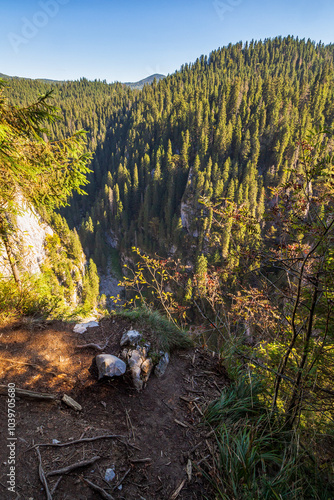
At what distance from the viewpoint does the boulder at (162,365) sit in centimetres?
368

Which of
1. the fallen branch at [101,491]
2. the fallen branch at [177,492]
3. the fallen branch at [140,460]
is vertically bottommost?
the fallen branch at [177,492]

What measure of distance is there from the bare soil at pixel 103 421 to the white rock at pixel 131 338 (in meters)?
0.18

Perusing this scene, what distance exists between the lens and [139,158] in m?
73.9

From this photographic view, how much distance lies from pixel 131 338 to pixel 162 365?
2.31 feet

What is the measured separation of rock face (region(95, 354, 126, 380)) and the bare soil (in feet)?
0.39

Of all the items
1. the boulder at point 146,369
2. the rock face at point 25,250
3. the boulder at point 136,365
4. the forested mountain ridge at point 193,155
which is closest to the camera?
the boulder at point 136,365

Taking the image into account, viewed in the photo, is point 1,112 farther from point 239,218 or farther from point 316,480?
point 316,480

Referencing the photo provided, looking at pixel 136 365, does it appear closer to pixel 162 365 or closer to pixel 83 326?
pixel 162 365

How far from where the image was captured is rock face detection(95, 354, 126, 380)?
323 centimetres

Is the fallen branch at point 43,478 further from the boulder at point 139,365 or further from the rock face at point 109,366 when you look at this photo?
the boulder at point 139,365

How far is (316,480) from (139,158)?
262ft

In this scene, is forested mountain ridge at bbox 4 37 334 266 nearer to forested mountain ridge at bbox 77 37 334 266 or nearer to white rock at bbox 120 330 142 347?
forested mountain ridge at bbox 77 37 334 266

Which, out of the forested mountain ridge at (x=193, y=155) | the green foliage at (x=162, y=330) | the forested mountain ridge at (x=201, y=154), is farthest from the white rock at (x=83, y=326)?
the forested mountain ridge at (x=201, y=154)

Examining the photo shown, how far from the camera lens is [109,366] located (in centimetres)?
328
